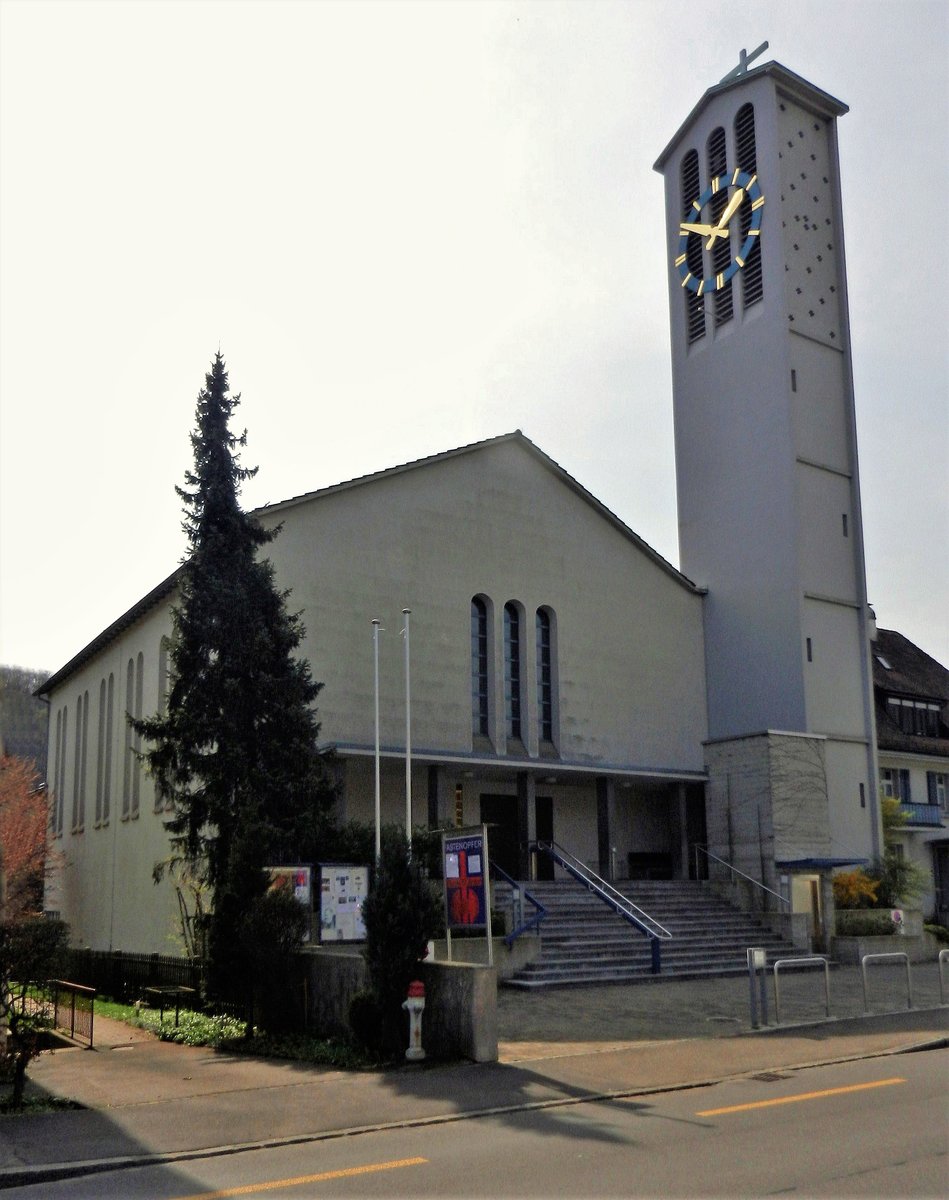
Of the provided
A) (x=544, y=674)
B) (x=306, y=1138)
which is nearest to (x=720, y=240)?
(x=544, y=674)

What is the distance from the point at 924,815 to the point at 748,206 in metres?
20.8

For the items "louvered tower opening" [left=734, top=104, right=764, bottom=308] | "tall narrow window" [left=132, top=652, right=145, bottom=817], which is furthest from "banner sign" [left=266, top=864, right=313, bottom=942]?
"louvered tower opening" [left=734, top=104, right=764, bottom=308]

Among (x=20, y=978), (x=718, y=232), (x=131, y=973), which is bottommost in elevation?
(x=131, y=973)

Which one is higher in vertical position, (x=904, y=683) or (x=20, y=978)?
(x=904, y=683)

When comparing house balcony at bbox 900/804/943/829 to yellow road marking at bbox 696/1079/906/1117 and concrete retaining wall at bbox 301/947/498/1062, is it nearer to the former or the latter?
concrete retaining wall at bbox 301/947/498/1062

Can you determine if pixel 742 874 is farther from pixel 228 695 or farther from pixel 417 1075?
pixel 417 1075

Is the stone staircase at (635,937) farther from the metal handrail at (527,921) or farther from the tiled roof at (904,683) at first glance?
the tiled roof at (904,683)

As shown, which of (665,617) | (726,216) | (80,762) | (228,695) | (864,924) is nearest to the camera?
(228,695)

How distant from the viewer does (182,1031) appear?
64.3 ft

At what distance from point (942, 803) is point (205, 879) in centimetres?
2971

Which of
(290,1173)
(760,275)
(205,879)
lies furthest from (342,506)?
(290,1173)

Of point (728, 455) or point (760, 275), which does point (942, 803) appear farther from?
point (760, 275)

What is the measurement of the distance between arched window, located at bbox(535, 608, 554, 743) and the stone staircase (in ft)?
15.9

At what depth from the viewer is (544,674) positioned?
34562mm
